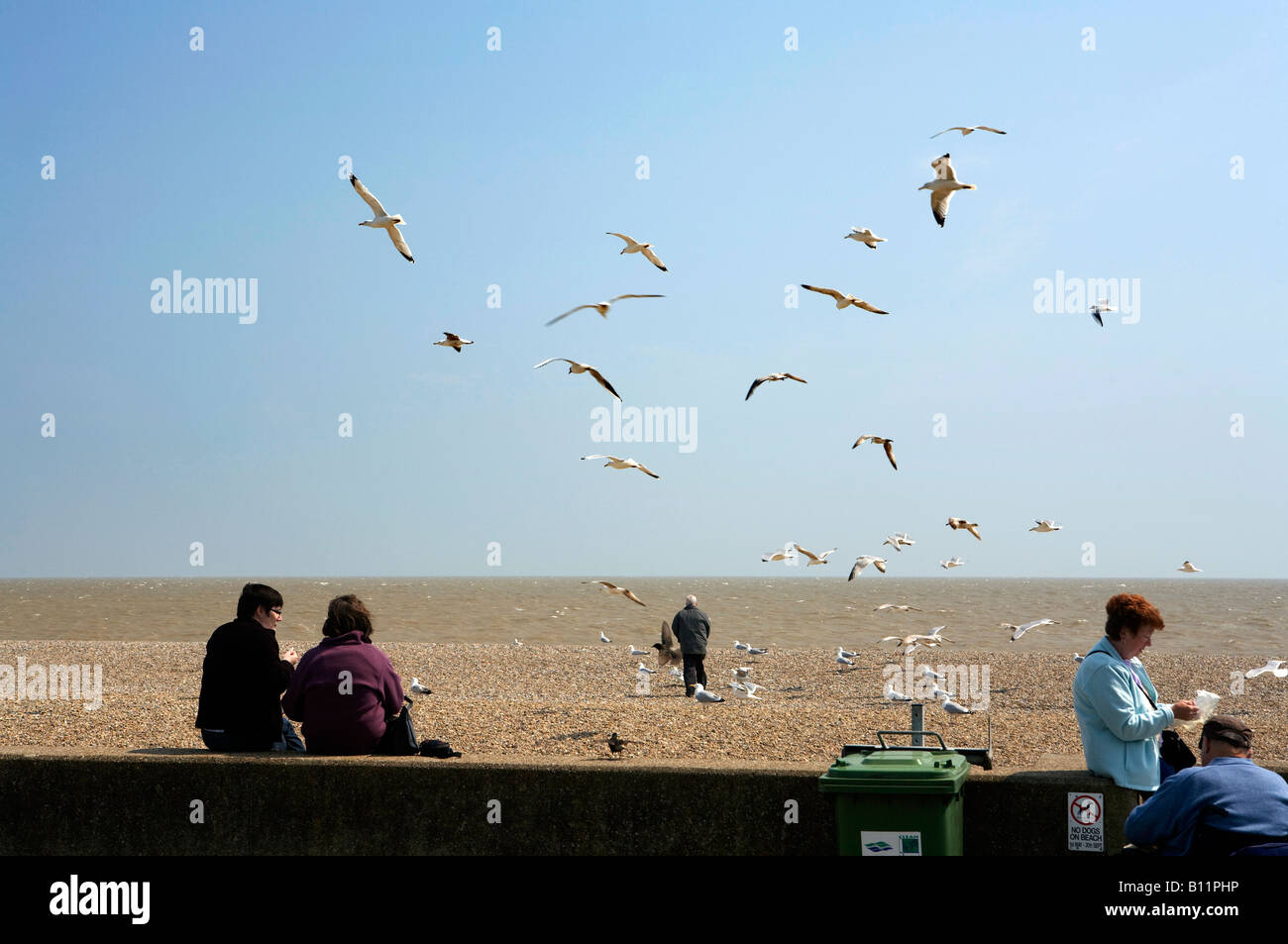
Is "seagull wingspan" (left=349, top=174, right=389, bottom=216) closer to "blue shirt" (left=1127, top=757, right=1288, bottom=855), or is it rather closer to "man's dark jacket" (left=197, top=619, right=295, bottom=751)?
"man's dark jacket" (left=197, top=619, right=295, bottom=751)

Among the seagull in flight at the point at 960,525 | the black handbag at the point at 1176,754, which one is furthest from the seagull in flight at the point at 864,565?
the black handbag at the point at 1176,754

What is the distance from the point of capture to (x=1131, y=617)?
4512 millimetres

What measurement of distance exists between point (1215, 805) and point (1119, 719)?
710 mm

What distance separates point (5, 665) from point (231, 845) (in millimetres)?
22415

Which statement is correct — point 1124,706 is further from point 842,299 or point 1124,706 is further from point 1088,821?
point 842,299

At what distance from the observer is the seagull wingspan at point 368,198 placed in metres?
11.7

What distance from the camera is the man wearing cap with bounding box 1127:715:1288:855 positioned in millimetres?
3666

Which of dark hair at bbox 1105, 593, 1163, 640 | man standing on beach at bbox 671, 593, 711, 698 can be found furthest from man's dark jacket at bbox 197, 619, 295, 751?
man standing on beach at bbox 671, 593, 711, 698

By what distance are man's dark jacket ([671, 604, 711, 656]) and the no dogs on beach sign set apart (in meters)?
12.2

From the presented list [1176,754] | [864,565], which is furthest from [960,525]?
[1176,754]

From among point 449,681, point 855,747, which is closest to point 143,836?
point 855,747

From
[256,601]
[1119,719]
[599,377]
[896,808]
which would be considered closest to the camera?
[896,808]

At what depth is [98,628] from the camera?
145 ft

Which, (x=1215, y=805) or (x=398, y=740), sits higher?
(x=1215, y=805)
